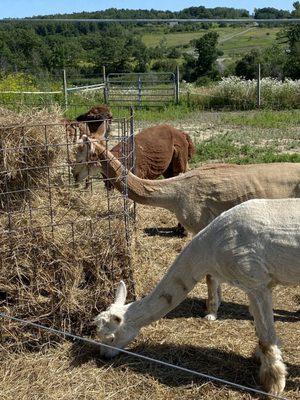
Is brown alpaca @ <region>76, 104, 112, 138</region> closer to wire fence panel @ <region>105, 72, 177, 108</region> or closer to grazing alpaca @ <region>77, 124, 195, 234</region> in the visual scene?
grazing alpaca @ <region>77, 124, 195, 234</region>

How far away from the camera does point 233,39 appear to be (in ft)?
252

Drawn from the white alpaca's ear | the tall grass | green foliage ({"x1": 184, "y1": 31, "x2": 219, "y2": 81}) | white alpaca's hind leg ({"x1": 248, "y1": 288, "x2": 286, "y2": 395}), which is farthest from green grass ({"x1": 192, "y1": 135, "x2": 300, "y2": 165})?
green foliage ({"x1": 184, "y1": 31, "x2": 219, "y2": 81})

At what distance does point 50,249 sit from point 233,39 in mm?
76041

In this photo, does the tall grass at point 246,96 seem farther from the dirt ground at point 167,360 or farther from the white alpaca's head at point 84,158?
the dirt ground at point 167,360

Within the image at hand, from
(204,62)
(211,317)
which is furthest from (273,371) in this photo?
(204,62)

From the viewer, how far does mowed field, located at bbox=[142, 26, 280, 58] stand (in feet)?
220

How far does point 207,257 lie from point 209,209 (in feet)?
4.67

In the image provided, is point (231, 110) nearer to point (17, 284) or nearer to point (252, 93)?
point (252, 93)

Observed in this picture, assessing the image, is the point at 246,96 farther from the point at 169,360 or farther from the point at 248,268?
the point at 248,268

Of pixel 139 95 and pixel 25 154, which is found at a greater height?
pixel 25 154

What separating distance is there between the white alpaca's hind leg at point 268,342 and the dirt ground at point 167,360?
155 millimetres

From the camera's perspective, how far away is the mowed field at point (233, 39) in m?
67.1

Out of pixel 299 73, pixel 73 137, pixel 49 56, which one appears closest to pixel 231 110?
pixel 299 73

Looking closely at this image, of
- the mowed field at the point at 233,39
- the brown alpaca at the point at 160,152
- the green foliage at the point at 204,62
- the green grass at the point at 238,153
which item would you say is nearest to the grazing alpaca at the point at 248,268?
the brown alpaca at the point at 160,152
